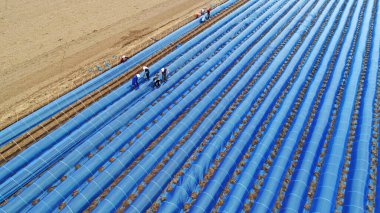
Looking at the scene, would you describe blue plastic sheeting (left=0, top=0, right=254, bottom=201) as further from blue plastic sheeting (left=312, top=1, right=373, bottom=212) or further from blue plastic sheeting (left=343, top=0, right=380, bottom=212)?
blue plastic sheeting (left=343, top=0, right=380, bottom=212)

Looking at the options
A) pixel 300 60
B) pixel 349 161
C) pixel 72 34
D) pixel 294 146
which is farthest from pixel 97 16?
pixel 349 161

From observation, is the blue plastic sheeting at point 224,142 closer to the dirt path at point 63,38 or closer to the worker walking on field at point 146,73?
the worker walking on field at point 146,73

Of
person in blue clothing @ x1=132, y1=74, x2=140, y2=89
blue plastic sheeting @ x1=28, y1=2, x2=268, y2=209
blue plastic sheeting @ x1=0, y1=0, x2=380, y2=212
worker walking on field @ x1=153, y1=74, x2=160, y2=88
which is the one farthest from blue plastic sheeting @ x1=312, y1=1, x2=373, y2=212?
person in blue clothing @ x1=132, y1=74, x2=140, y2=89

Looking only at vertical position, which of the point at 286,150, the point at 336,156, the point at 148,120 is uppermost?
the point at 336,156

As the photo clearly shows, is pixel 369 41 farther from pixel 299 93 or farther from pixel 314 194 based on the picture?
pixel 314 194

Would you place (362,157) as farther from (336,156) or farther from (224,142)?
(224,142)

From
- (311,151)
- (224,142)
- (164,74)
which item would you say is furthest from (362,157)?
(164,74)
